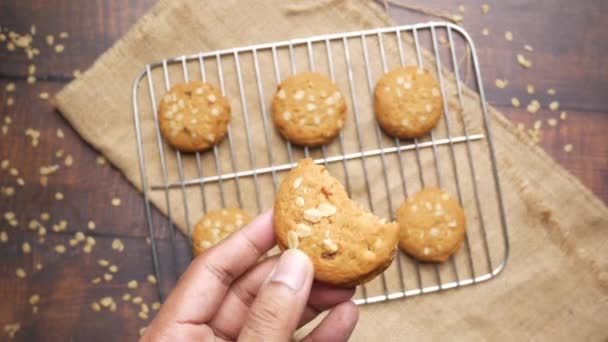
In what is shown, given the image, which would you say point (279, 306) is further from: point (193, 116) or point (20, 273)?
point (20, 273)

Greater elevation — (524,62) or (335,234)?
(524,62)

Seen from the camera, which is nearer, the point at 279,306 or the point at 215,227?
the point at 279,306

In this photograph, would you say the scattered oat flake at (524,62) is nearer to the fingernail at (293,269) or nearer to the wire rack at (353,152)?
the wire rack at (353,152)

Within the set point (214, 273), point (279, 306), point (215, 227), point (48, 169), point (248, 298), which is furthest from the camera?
point (48, 169)

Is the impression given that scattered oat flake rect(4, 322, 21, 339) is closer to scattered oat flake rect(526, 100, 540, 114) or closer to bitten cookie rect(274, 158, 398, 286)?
bitten cookie rect(274, 158, 398, 286)

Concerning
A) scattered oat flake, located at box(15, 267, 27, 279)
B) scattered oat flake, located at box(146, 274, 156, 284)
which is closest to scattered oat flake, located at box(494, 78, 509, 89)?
scattered oat flake, located at box(146, 274, 156, 284)

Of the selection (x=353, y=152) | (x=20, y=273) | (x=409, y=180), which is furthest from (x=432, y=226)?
(x=20, y=273)
